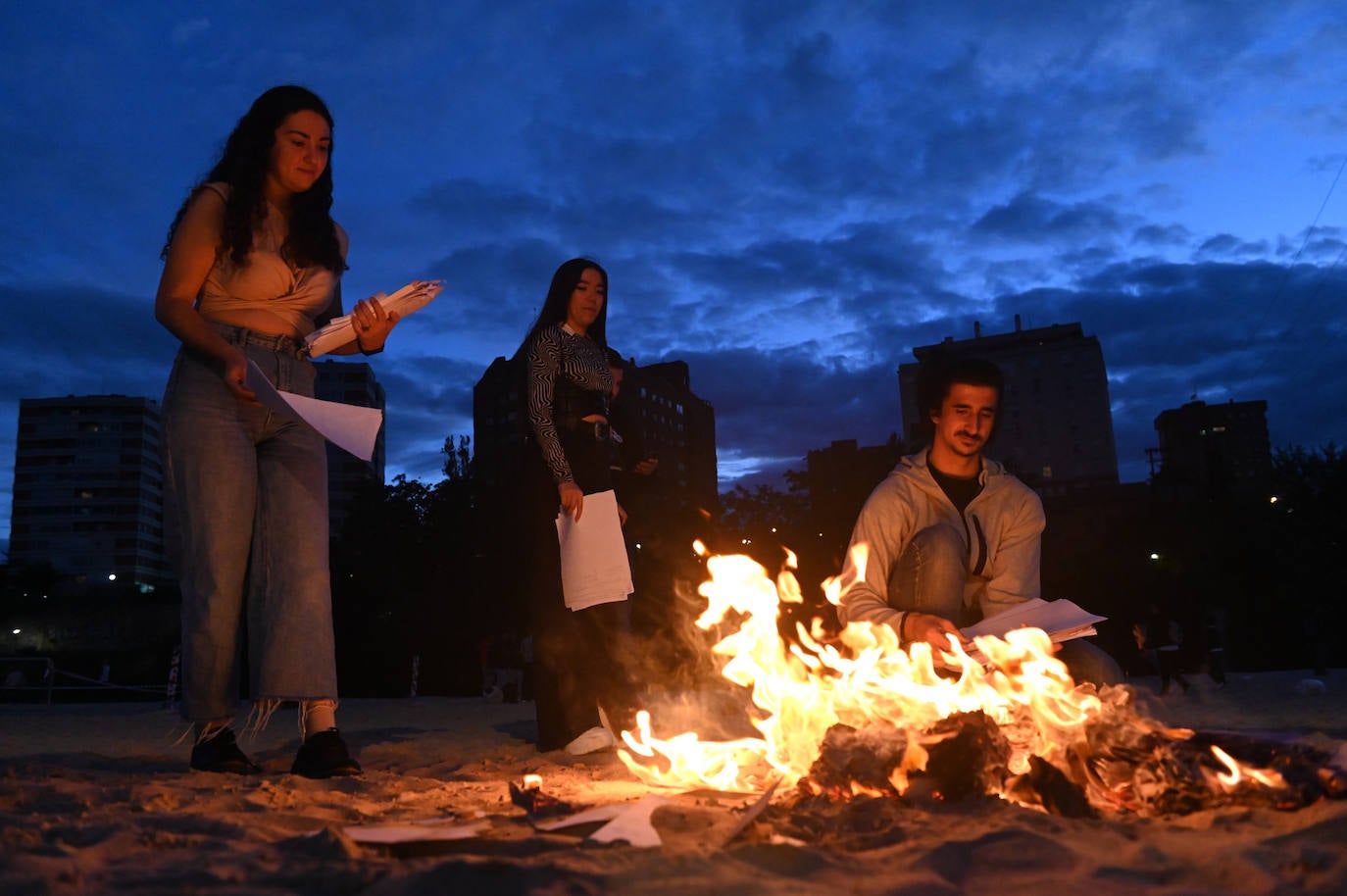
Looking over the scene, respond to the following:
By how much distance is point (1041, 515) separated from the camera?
4035 mm

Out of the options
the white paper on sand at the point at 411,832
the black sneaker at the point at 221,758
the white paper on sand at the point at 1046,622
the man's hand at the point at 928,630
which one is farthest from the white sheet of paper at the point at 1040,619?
the black sneaker at the point at 221,758

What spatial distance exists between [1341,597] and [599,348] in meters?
19.2

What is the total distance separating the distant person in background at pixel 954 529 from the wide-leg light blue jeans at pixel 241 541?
6.85ft

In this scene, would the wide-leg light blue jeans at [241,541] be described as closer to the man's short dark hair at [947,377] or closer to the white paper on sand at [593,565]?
the white paper on sand at [593,565]

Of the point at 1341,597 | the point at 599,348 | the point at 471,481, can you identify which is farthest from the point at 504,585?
the point at 599,348

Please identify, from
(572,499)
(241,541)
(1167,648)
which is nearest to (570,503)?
(572,499)

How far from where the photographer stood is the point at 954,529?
3.91 m

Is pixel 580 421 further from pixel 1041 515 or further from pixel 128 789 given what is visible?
pixel 128 789

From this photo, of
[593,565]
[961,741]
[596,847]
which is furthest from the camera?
[593,565]

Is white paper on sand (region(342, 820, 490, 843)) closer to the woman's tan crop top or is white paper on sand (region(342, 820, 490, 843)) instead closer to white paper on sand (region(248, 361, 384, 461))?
Answer: white paper on sand (region(248, 361, 384, 461))

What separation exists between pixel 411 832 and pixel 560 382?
2939 mm

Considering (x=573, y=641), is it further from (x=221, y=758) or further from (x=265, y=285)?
→ (x=265, y=285)

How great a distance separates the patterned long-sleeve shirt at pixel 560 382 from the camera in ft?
15.4

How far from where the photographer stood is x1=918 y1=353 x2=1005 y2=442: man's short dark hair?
13.8 ft
